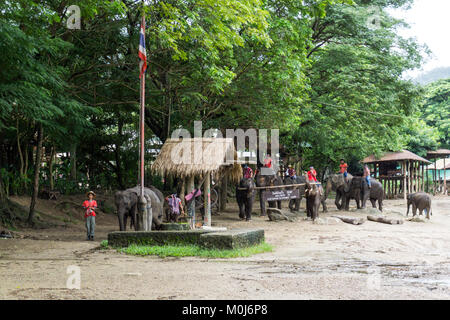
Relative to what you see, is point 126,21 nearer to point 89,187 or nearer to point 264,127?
point 264,127

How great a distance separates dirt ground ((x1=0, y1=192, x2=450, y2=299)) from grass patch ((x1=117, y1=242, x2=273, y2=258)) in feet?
0.87

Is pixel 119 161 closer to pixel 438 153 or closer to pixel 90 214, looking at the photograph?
pixel 90 214

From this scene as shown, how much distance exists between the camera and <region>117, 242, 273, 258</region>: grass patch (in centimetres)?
1042

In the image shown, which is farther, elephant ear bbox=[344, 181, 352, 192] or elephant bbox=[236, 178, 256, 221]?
elephant ear bbox=[344, 181, 352, 192]

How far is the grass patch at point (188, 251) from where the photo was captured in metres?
10.4

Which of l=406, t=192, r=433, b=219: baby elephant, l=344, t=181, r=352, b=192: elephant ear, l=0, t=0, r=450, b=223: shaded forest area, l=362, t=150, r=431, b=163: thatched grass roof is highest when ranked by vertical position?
l=0, t=0, r=450, b=223: shaded forest area

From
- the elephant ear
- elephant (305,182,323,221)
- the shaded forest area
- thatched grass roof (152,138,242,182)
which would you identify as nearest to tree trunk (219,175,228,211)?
the shaded forest area

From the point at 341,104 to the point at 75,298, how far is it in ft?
63.8

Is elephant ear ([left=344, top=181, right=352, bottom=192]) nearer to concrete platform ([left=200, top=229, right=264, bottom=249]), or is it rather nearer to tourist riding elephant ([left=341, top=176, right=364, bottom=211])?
tourist riding elephant ([left=341, top=176, right=364, bottom=211])

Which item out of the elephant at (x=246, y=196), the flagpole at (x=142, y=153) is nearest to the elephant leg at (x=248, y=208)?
the elephant at (x=246, y=196)

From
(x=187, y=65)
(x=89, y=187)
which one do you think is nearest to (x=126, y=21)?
(x=187, y=65)

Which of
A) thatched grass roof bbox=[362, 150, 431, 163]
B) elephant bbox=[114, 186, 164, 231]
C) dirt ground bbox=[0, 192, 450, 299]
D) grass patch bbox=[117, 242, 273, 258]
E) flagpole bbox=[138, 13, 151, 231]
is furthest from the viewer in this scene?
thatched grass roof bbox=[362, 150, 431, 163]
